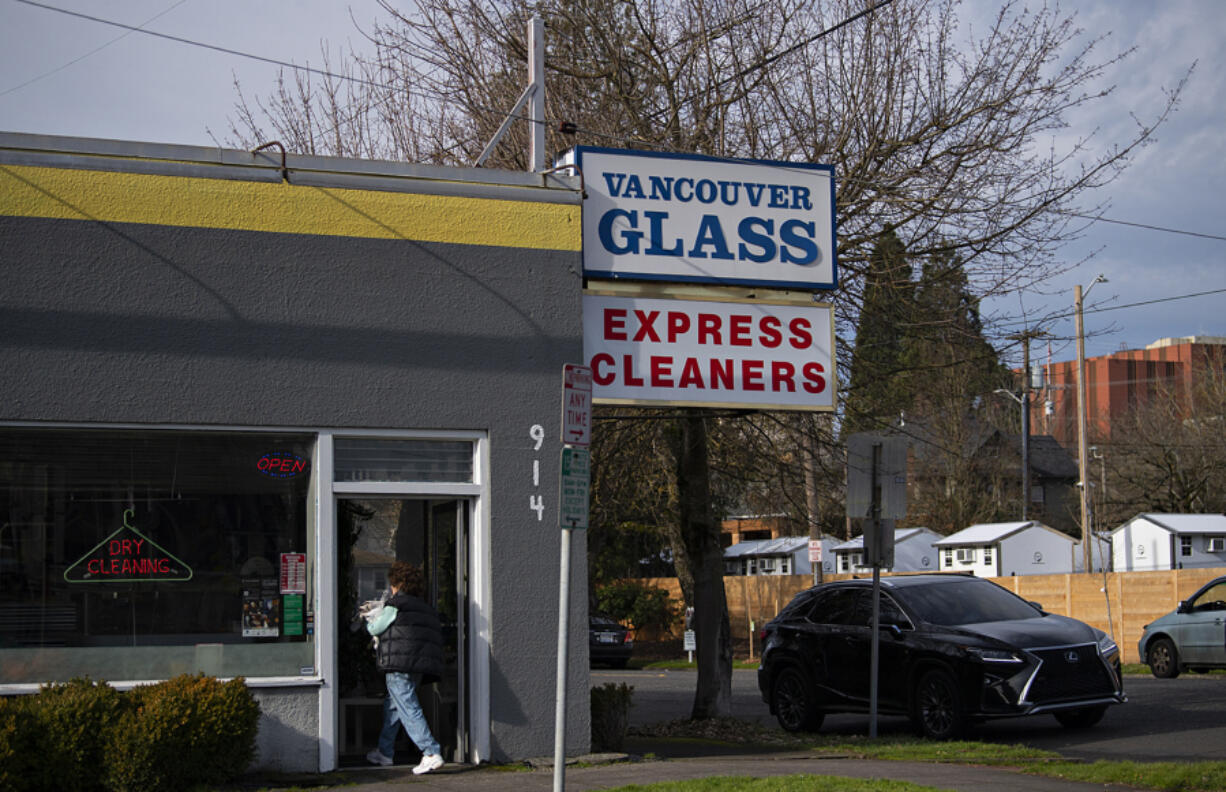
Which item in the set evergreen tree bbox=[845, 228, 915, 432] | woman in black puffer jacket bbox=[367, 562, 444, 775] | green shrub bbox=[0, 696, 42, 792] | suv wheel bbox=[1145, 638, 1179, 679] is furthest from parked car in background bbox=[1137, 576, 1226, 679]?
green shrub bbox=[0, 696, 42, 792]

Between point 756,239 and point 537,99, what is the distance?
238cm

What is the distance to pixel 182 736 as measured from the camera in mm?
9016

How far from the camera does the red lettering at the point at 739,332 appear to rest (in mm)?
11688

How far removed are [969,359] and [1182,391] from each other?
41.5 metres

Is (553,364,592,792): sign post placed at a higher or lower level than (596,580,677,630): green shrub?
higher

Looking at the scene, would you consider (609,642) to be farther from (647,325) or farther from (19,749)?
(19,749)

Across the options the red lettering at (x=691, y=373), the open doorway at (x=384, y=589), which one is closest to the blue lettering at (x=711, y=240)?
the red lettering at (x=691, y=373)

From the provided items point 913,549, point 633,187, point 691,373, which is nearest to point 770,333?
point 691,373

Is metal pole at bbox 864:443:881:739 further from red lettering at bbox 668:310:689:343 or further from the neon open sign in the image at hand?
the neon open sign

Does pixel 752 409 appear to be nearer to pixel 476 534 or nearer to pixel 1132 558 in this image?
pixel 476 534

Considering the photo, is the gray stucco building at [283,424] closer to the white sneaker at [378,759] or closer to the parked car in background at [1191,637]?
the white sneaker at [378,759]

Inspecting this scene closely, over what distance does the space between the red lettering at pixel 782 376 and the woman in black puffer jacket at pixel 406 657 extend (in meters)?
3.63

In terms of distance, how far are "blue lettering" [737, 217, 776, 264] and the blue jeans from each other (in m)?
4.73

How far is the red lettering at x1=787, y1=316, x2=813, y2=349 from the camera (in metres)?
11.9
